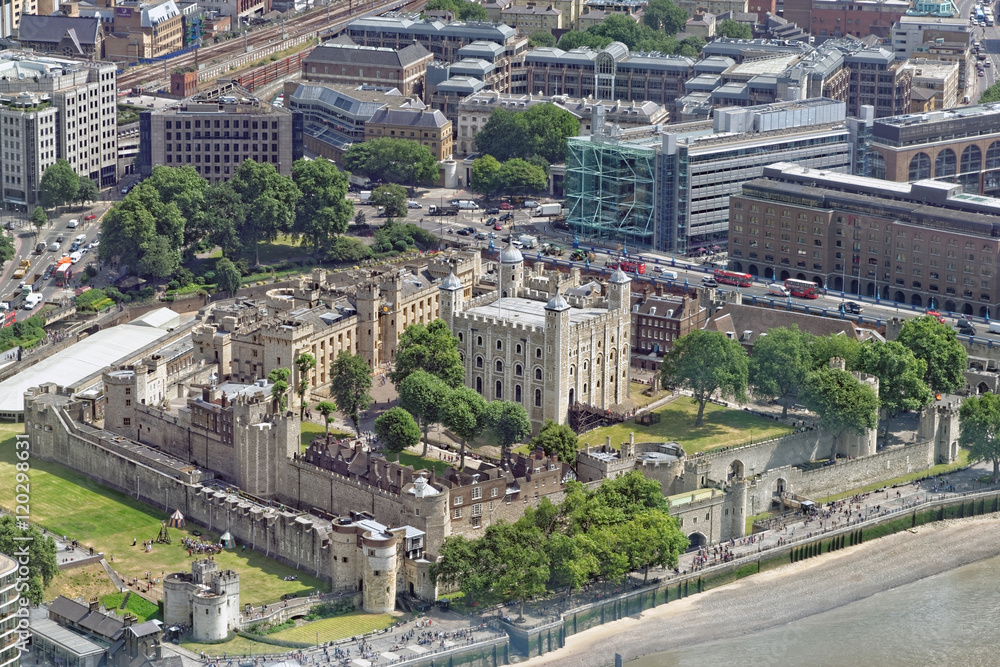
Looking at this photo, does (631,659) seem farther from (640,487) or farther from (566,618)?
(640,487)

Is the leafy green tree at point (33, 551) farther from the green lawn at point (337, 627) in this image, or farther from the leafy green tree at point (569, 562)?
the leafy green tree at point (569, 562)

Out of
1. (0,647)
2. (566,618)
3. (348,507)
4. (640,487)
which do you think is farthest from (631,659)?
(0,647)

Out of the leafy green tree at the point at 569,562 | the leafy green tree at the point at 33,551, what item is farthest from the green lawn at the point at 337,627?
the leafy green tree at the point at 33,551

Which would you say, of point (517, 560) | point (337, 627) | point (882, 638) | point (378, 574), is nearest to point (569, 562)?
point (517, 560)

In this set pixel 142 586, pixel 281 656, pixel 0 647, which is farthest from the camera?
pixel 142 586

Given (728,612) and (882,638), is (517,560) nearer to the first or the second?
(728,612)

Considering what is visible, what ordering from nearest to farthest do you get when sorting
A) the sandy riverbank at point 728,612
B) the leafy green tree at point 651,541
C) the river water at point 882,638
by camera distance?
the sandy riverbank at point 728,612, the river water at point 882,638, the leafy green tree at point 651,541
